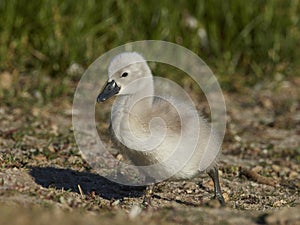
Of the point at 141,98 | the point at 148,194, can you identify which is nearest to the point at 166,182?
the point at 148,194

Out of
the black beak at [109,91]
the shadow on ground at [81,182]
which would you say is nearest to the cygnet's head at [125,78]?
the black beak at [109,91]

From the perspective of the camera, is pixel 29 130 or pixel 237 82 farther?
pixel 237 82

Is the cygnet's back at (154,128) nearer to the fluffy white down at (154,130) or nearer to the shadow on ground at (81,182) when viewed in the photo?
the fluffy white down at (154,130)

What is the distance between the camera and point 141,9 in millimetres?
8977

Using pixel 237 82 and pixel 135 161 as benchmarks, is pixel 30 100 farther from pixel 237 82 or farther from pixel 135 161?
pixel 135 161

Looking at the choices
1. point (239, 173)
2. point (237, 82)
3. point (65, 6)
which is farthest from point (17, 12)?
point (239, 173)

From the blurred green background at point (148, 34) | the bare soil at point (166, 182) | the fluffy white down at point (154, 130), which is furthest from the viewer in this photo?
the blurred green background at point (148, 34)

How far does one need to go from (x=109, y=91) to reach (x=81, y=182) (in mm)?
767

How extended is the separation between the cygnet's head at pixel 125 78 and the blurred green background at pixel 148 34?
2.93 metres

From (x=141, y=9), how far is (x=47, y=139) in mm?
2767

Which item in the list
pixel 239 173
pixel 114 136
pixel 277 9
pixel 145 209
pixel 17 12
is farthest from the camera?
pixel 277 9

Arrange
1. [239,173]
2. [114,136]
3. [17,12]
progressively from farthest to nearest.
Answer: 1. [17,12]
2. [239,173]
3. [114,136]

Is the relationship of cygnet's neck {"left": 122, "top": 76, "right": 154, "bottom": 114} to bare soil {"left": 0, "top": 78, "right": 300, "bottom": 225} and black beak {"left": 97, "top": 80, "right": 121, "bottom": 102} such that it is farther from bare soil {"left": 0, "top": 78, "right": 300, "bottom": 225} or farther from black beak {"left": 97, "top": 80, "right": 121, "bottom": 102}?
bare soil {"left": 0, "top": 78, "right": 300, "bottom": 225}

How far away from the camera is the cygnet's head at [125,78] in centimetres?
529
